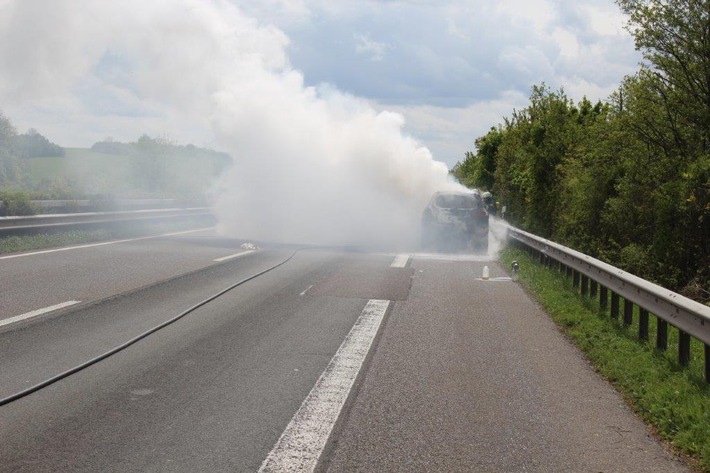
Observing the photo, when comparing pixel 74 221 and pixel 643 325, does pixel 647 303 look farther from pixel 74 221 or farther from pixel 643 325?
pixel 74 221

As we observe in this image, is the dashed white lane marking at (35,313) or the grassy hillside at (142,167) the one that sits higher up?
the grassy hillside at (142,167)

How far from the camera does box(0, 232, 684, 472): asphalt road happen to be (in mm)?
5219

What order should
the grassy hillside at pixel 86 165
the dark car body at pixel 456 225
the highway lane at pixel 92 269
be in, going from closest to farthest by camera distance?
1. the highway lane at pixel 92 269
2. the dark car body at pixel 456 225
3. the grassy hillside at pixel 86 165

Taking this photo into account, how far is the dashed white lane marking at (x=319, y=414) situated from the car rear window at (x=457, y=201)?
47.9ft

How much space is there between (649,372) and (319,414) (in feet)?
11.2

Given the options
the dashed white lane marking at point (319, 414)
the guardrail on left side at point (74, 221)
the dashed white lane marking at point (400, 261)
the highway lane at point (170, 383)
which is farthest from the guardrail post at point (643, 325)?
the guardrail on left side at point (74, 221)

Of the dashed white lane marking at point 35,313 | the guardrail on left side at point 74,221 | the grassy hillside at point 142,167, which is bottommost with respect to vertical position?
the dashed white lane marking at point 35,313

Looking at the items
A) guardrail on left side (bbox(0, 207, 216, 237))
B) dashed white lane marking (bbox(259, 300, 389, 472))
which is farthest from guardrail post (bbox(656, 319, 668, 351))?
guardrail on left side (bbox(0, 207, 216, 237))

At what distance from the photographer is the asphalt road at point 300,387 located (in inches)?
205

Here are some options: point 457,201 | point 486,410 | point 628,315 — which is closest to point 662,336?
point 628,315

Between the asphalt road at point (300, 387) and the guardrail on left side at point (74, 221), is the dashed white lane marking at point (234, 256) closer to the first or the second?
the asphalt road at point (300, 387)

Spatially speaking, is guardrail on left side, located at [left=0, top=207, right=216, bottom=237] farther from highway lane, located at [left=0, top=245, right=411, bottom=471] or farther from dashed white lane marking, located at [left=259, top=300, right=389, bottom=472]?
dashed white lane marking, located at [left=259, top=300, right=389, bottom=472]

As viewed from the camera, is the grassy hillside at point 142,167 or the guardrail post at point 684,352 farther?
the grassy hillside at point 142,167

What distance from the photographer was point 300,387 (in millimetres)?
6965
